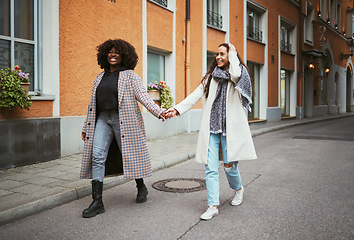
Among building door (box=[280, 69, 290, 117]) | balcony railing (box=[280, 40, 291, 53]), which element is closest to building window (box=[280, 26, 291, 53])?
balcony railing (box=[280, 40, 291, 53])

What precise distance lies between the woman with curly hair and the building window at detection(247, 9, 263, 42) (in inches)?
562

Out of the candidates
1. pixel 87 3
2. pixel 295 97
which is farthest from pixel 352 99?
pixel 87 3

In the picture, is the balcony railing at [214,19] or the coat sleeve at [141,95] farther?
the balcony railing at [214,19]

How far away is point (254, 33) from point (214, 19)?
413 cm

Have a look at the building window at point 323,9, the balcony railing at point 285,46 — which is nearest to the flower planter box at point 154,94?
the balcony railing at point 285,46

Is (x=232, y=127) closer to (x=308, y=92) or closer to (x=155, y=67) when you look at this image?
(x=155, y=67)

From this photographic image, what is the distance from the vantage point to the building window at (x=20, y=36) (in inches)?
263

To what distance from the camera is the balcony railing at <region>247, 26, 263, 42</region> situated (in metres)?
17.8

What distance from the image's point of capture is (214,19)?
14836mm

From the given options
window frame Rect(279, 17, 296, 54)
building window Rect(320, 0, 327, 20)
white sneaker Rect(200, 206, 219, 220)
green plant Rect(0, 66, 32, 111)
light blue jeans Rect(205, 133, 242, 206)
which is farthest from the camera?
building window Rect(320, 0, 327, 20)

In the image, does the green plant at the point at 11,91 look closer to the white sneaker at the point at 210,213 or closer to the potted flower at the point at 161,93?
the white sneaker at the point at 210,213

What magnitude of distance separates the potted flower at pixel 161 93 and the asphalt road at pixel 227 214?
477cm

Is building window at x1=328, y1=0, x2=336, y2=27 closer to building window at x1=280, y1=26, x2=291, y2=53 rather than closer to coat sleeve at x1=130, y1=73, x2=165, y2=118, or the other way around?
building window at x1=280, y1=26, x2=291, y2=53

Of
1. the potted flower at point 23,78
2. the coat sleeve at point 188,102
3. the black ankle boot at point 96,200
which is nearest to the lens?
the black ankle boot at point 96,200
